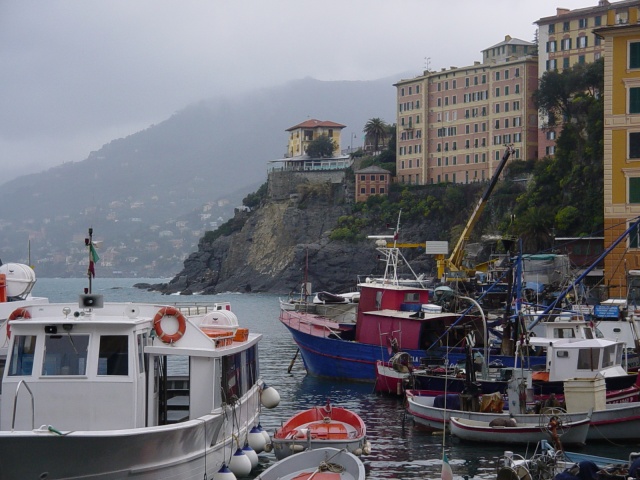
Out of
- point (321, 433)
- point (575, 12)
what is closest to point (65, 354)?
point (321, 433)

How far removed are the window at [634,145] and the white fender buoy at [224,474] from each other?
3648 centimetres

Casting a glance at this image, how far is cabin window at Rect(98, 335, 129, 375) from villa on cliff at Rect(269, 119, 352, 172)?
466ft

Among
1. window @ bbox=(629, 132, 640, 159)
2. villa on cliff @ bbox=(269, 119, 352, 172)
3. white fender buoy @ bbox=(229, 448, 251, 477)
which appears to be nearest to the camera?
white fender buoy @ bbox=(229, 448, 251, 477)

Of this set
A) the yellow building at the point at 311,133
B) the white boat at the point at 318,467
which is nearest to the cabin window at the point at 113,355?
the white boat at the point at 318,467

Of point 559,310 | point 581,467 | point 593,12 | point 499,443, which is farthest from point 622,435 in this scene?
point 593,12

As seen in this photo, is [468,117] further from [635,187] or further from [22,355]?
[22,355]

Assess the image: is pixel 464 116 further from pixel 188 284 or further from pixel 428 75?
pixel 188 284

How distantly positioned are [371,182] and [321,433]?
121m

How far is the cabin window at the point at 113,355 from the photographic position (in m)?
18.6

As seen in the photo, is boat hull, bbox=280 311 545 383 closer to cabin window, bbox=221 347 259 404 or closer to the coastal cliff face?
cabin window, bbox=221 347 259 404

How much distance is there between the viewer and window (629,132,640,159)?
5182 cm

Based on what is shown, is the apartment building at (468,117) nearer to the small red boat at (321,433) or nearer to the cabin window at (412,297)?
the cabin window at (412,297)

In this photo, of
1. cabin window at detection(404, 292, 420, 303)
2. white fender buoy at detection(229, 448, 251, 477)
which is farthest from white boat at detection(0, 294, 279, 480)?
cabin window at detection(404, 292, 420, 303)

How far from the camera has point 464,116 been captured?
132625 millimetres
